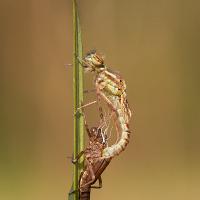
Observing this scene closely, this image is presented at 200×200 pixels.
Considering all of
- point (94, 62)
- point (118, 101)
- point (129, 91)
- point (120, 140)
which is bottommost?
point (120, 140)

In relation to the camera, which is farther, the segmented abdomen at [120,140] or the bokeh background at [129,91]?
the bokeh background at [129,91]

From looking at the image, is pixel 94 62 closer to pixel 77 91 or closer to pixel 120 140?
pixel 120 140

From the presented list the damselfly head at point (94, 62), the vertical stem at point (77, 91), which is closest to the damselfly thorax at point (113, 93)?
the damselfly head at point (94, 62)

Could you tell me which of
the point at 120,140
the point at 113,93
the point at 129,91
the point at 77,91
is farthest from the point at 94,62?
the point at 129,91

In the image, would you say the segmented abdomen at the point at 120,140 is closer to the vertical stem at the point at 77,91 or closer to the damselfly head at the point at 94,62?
the damselfly head at the point at 94,62

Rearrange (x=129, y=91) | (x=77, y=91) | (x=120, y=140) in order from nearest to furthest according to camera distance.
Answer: (x=77, y=91), (x=120, y=140), (x=129, y=91)
